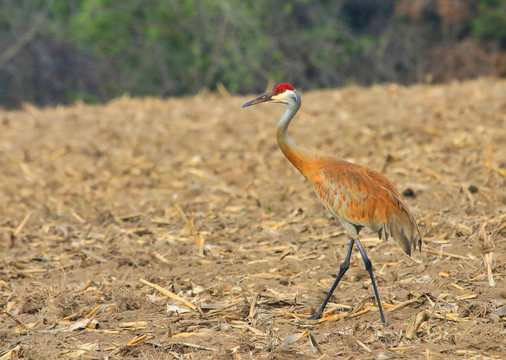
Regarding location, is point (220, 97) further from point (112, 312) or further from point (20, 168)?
point (112, 312)

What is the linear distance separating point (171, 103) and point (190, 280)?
696 centimetres

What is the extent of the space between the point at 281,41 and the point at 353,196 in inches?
555

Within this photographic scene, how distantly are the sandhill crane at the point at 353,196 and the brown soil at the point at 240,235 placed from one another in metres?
0.43

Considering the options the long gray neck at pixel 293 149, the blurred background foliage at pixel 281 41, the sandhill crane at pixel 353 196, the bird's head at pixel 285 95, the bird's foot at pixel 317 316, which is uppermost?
the bird's head at pixel 285 95

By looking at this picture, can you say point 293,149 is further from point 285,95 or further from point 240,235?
point 240,235

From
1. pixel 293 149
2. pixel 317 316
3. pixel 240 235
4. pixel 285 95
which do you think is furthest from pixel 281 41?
pixel 317 316

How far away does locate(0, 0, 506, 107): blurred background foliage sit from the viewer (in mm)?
17109

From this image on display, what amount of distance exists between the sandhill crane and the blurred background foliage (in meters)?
12.1

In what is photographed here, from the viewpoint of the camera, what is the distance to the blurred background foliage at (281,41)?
17.1 meters

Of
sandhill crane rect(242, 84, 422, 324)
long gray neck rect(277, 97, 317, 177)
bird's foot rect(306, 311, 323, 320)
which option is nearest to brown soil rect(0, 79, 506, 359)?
bird's foot rect(306, 311, 323, 320)

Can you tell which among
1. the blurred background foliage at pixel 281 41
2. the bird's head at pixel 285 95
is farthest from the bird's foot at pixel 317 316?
the blurred background foliage at pixel 281 41

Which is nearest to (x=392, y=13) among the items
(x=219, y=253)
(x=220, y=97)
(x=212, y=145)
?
(x=220, y=97)

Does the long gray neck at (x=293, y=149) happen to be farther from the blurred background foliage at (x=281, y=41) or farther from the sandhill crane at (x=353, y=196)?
the blurred background foliage at (x=281, y=41)

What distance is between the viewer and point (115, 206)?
7438 mm
